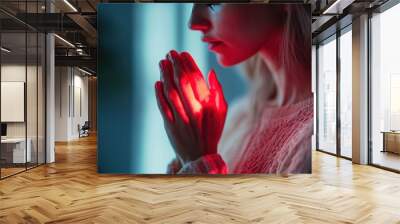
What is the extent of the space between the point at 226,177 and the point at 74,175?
106 inches

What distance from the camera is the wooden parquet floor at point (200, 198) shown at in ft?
12.7

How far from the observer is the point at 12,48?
6.51 meters

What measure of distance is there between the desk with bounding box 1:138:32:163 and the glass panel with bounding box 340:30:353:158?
707 centimetres

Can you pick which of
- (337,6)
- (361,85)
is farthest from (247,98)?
(361,85)

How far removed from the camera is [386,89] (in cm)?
743

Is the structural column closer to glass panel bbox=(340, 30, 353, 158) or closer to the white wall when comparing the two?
glass panel bbox=(340, 30, 353, 158)

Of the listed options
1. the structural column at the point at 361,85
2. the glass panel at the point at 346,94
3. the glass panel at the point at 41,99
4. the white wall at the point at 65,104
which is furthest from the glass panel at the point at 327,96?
the white wall at the point at 65,104

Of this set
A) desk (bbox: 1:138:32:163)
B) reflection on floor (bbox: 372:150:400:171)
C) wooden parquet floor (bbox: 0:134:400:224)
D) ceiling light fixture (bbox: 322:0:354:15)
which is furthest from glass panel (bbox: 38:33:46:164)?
reflection on floor (bbox: 372:150:400:171)

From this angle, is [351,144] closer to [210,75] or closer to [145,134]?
[210,75]

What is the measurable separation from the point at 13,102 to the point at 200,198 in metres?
4.11

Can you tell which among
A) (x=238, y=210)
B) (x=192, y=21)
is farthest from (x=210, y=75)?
(x=238, y=210)

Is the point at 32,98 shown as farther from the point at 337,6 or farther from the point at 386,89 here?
the point at 386,89

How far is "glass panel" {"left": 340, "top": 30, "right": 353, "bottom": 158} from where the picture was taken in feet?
28.6

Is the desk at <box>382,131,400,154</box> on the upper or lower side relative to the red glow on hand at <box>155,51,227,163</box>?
lower
